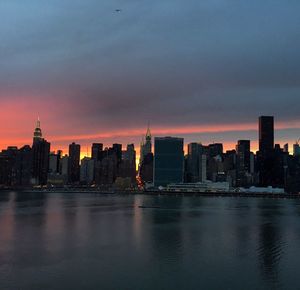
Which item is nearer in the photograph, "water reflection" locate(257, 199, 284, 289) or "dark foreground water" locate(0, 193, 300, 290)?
"dark foreground water" locate(0, 193, 300, 290)

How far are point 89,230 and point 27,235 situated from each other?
13336mm

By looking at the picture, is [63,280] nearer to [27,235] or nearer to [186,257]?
[186,257]

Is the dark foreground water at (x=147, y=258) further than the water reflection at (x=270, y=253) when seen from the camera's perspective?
No

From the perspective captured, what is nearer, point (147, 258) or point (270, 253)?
point (147, 258)

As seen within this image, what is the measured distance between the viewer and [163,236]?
76.3 metres

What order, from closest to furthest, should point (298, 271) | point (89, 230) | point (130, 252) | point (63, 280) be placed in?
point (63, 280) → point (298, 271) → point (130, 252) → point (89, 230)

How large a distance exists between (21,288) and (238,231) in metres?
55.2

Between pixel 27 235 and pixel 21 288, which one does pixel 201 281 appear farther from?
pixel 27 235

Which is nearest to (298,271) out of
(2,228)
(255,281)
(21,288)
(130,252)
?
(255,281)

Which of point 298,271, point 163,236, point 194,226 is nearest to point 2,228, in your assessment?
point 163,236

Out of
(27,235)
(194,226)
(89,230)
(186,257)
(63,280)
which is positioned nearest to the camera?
(63,280)

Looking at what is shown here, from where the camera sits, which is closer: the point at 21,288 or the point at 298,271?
the point at 21,288

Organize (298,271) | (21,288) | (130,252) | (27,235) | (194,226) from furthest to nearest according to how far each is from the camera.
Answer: (194,226) → (27,235) → (130,252) → (298,271) → (21,288)

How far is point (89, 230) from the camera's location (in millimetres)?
84750
